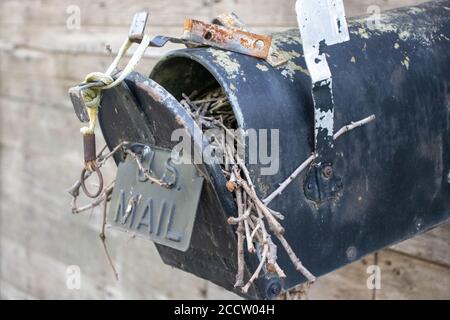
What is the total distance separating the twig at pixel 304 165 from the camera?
0.94m

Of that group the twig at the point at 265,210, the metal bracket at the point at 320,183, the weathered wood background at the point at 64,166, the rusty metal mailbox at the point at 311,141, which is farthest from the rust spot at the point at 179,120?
the weathered wood background at the point at 64,166

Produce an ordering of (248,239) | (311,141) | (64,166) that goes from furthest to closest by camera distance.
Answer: (64,166), (311,141), (248,239)

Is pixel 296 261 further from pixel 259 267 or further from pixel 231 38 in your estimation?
pixel 231 38

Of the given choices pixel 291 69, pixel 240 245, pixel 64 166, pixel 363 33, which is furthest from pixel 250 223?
pixel 64 166

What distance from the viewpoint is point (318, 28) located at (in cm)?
98

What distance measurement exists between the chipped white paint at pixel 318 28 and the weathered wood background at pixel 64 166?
60cm

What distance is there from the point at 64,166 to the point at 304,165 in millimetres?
1662

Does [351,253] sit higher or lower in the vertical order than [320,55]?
lower

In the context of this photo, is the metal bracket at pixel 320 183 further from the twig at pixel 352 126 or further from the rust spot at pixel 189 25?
the rust spot at pixel 189 25

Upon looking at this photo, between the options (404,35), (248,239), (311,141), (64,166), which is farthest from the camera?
(64,166)

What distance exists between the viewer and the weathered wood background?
167 centimetres
